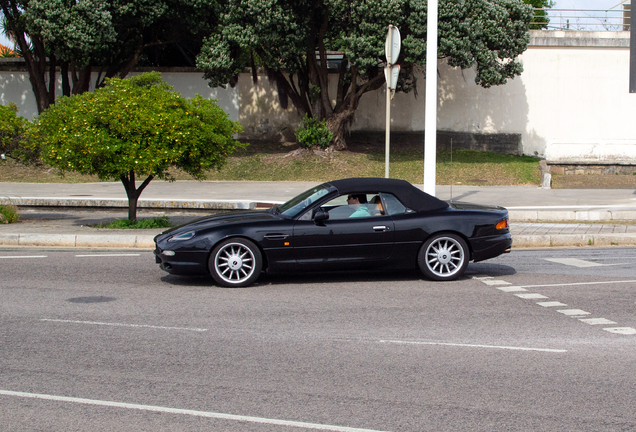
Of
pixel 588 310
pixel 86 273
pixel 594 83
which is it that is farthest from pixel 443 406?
pixel 594 83

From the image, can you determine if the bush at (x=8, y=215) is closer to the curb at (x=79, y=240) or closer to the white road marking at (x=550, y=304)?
the curb at (x=79, y=240)

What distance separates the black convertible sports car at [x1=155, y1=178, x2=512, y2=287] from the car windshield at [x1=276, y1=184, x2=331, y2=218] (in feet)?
0.07

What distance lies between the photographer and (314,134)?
27.2 meters

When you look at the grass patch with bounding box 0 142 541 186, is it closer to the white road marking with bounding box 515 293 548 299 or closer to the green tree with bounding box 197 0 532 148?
the green tree with bounding box 197 0 532 148

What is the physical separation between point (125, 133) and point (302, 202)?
5.26 metres

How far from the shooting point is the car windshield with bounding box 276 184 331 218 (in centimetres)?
866

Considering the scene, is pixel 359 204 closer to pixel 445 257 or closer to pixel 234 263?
pixel 445 257

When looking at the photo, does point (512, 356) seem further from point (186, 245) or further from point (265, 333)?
point (186, 245)

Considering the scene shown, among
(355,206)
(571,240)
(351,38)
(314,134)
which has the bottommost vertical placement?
(571,240)

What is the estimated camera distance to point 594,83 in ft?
97.5

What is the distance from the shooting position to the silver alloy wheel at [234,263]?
8.30m

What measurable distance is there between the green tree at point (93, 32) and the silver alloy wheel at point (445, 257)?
1997 cm

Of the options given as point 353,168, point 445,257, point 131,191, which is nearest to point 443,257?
point 445,257

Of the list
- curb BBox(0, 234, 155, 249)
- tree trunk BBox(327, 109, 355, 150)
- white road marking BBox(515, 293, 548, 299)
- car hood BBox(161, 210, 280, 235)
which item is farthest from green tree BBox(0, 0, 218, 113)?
white road marking BBox(515, 293, 548, 299)
